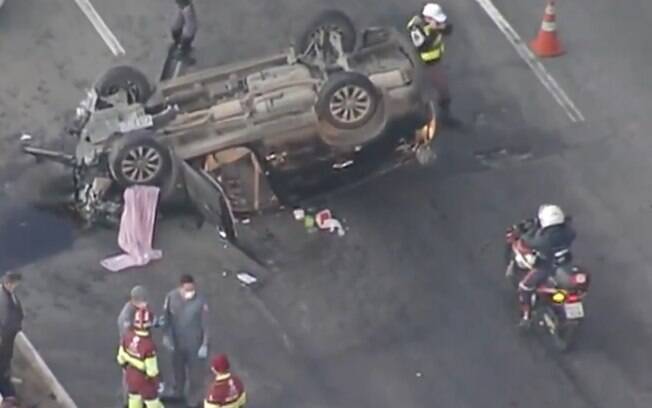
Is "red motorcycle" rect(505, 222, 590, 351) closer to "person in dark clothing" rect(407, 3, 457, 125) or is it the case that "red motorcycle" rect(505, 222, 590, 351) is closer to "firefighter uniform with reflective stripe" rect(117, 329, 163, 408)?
"person in dark clothing" rect(407, 3, 457, 125)

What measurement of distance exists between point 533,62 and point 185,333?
24.1 feet

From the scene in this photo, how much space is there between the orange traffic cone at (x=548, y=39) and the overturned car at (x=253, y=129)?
281 centimetres

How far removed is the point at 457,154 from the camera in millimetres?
25469

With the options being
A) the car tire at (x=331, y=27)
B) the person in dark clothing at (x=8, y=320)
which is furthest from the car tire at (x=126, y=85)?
the person in dark clothing at (x=8, y=320)

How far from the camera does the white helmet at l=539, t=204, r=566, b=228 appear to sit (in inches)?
883

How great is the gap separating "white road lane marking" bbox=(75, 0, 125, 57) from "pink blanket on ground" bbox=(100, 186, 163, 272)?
3378 millimetres

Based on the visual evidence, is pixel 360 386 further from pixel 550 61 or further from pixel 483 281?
pixel 550 61

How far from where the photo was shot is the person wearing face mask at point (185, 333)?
69.5ft

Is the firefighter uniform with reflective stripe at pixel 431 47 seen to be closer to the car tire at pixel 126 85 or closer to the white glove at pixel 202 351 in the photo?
the car tire at pixel 126 85

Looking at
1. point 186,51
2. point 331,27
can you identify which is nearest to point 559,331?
point 331,27

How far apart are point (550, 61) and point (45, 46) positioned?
6001mm

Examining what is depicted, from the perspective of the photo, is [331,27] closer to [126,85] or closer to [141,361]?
[126,85]

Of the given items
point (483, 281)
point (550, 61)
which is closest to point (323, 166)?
point (483, 281)

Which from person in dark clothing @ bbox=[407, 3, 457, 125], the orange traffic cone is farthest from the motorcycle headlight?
the orange traffic cone
